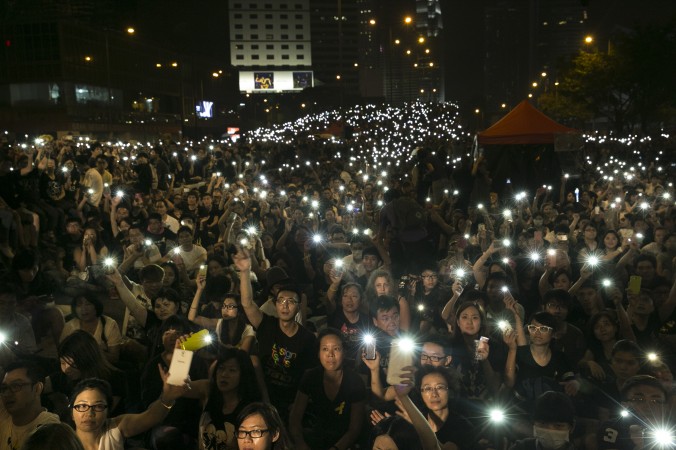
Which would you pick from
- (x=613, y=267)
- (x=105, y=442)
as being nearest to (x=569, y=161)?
(x=613, y=267)

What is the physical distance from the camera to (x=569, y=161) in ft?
55.9

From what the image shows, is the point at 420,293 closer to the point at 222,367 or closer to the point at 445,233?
the point at 222,367

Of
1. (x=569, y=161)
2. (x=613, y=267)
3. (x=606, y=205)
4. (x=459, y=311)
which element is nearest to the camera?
(x=459, y=311)

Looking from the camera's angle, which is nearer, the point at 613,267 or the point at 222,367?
the point at 222,367

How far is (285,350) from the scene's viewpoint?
6.00 metres

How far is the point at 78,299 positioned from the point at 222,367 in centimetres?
176

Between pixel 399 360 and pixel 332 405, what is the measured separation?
593mm

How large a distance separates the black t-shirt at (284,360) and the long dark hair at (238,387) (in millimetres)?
519

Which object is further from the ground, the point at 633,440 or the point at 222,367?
the point at 222,367

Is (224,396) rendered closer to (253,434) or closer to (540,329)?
(253,434)

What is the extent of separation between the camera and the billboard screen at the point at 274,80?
14325cm

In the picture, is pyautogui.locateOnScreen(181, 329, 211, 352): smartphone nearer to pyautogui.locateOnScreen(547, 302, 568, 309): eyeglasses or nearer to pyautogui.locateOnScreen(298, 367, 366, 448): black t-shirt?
pyautogui.locateOnScreen(298, 367, 366, 448): black t-shirt

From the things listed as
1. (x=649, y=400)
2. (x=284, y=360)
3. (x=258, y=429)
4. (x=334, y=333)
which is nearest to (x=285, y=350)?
(x=284, y=360)

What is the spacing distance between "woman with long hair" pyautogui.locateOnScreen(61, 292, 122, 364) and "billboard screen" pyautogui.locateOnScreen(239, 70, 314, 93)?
137 metres
